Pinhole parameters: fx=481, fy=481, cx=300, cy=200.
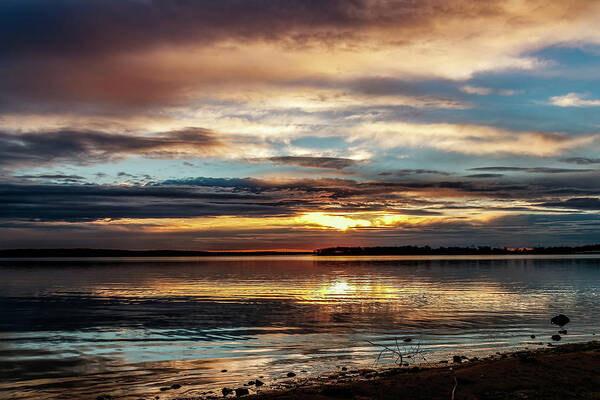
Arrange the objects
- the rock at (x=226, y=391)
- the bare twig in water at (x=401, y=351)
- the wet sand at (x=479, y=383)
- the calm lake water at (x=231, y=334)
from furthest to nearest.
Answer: the bare twig in water at (x=401, y=351)
the calm lake water at (x=231, y=334)
the rock at (x=226, y=391)
the wet sand at (x=479, y=383)

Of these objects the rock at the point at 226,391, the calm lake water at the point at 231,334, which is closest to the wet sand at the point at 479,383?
the rock at the point at 226,391

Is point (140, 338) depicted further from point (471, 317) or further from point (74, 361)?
point (471, 317)

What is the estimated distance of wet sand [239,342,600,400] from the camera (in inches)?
619

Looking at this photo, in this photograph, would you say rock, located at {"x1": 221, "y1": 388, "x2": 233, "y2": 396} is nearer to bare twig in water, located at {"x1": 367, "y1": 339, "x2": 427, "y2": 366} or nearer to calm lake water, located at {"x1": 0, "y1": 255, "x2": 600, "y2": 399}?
calm lake water, located at {"x1": 0, "y1": 255, "x2": 600, "y2": 399}

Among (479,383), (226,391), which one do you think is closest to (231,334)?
(226,391)

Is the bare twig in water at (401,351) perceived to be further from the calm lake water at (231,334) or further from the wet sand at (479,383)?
the wet sand at (479,383)

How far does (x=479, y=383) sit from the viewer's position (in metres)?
16.8

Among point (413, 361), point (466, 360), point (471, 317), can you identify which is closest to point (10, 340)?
point (413, 361)

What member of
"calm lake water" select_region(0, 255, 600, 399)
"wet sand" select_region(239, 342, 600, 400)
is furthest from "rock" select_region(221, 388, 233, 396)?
"wet sand" select_region(239, 342, 600, 400)

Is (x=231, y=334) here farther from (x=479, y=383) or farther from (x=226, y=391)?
(x=479, y=383)

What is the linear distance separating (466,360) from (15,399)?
19.5m

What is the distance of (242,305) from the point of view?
161 feet

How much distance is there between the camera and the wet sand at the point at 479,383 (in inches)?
619

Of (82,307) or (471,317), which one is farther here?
(82,307)
